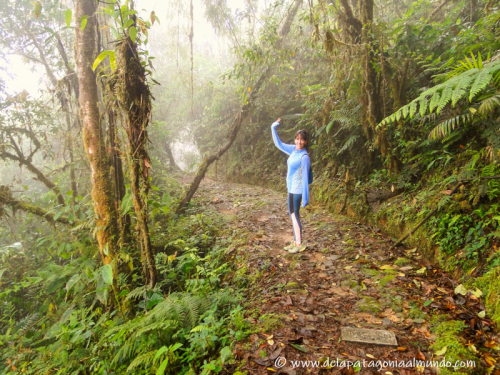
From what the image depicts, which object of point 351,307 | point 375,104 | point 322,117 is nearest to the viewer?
point 351,307

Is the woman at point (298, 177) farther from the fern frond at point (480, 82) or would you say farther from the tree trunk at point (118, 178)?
the tree trunk at point (118, 178)

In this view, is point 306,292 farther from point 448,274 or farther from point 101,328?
point 101,328

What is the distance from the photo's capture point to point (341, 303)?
128 inches

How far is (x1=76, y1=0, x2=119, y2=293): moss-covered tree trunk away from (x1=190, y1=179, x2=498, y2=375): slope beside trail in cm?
233

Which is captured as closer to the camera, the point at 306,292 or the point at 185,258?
the point at 306,292

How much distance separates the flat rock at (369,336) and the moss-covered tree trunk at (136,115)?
2688mm

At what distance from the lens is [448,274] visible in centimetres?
348

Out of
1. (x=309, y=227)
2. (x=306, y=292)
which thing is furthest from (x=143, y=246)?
(x=309, y=227)

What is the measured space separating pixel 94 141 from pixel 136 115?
5.18 feet

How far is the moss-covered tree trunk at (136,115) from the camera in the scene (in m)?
3.16

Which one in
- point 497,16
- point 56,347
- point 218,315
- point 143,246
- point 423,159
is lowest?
point 56,347

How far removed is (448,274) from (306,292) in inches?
77.5

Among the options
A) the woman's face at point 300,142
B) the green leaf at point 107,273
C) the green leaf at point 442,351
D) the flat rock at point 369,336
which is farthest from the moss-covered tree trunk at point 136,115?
the green leaf at point 442,351

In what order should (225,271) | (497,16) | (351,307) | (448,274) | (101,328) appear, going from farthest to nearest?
(225,271)
(497,16)
(101,328)
(448,274)
(351,307)
